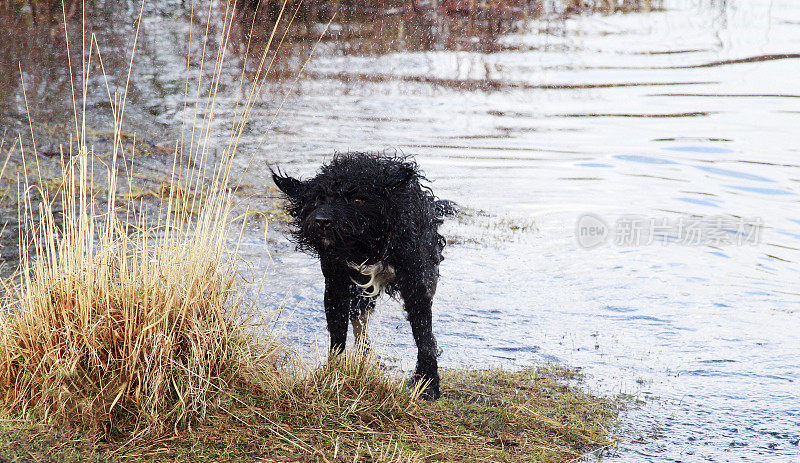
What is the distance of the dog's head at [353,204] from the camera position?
4.32 meters

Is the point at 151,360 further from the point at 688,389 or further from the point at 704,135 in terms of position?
the point at 704,135

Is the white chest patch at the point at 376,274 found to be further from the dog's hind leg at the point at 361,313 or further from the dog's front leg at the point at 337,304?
the dog's hind leg at the point at 361,313

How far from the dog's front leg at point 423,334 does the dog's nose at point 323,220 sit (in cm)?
74

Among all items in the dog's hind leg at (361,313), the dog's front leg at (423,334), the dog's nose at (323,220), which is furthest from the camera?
the dog's hind leg at (361,313)

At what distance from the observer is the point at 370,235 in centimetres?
447

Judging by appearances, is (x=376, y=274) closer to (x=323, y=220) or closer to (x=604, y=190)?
(x=323, y=220)

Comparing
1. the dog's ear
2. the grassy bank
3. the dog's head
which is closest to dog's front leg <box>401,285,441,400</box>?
the grassy bank

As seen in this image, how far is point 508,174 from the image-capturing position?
11625 mm

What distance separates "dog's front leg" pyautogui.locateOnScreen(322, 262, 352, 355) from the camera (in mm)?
4773

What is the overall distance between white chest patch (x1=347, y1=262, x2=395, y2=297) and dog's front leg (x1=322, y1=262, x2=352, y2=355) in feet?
0.31

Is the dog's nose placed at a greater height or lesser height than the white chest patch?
greater

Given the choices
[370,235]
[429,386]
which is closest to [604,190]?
[429,386]

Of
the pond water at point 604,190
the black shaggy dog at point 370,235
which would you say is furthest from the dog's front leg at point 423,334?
the pond water at point 604,190

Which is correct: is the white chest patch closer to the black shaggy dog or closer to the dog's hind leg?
the black shaggy dog
